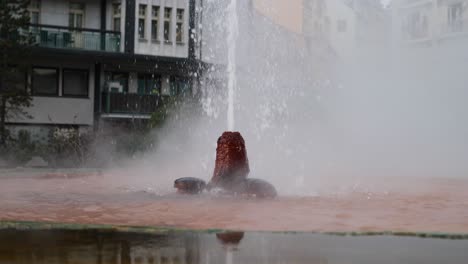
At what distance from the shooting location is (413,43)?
33438 millimetres

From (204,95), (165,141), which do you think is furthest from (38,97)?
(165,141)

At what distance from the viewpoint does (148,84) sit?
39312 millimetres

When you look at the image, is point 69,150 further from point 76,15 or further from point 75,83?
point 76,15

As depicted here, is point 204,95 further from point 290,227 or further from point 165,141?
point 290,227

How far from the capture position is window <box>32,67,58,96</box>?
36.9 m

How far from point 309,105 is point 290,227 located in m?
26.2

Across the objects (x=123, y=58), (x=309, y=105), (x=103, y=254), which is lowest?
(x=103, y=254)

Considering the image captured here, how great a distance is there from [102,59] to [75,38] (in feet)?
5.43

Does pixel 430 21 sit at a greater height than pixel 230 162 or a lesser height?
greater

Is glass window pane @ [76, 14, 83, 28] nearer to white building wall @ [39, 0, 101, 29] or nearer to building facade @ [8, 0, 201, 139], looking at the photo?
building facade @ [8, 0, 201, 139]

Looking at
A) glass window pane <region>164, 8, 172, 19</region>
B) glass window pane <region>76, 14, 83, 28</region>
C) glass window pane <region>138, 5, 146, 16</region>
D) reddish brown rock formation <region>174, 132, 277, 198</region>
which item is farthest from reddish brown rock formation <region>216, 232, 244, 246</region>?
glass window pane <region>164, 8, 172, 19</region>

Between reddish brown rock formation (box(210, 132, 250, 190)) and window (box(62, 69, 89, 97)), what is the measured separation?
25205 mm

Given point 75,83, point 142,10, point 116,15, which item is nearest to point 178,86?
point 142,10

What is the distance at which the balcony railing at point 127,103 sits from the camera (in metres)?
37.0
